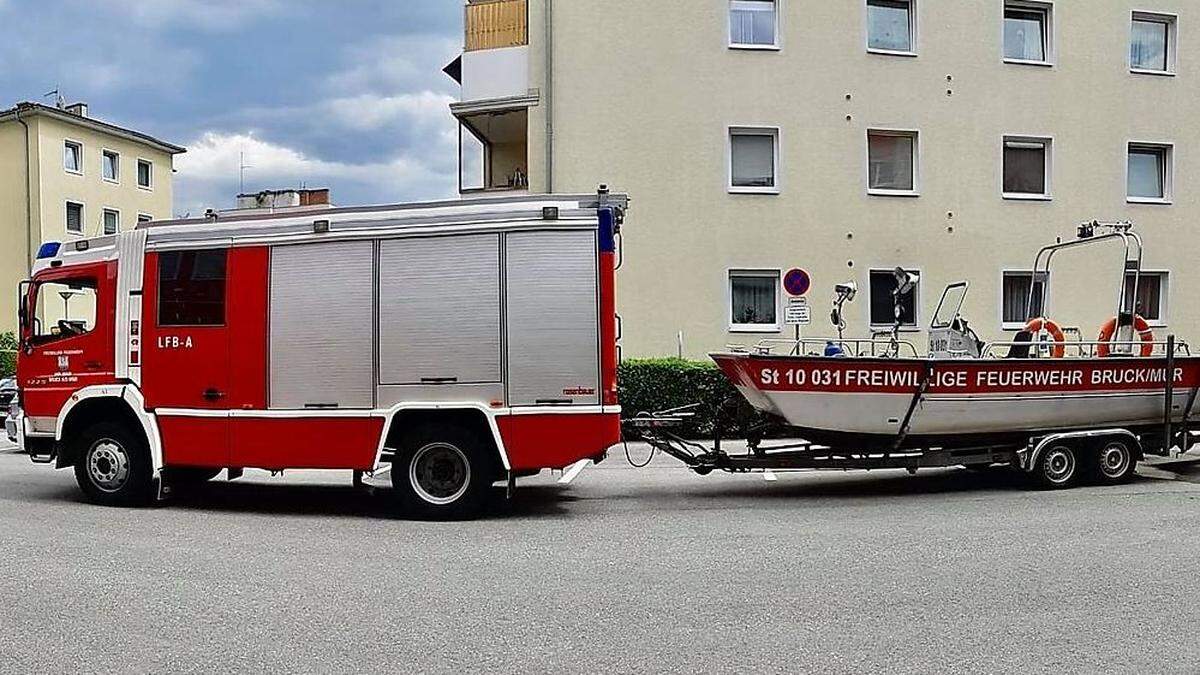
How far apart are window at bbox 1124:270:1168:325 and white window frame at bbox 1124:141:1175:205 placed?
1493 millimetres

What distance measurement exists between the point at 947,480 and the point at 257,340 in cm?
755

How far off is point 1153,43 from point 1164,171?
9.14ft

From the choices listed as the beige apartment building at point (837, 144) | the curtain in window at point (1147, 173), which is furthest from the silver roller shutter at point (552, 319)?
Answer: the curtain in window at point (1147, 173)

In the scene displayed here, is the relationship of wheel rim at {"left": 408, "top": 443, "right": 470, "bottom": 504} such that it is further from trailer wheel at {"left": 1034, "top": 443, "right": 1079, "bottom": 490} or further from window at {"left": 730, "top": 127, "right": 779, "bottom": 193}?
window at {"left": 730, "top": 127, "right": 779, "bottom": 193}

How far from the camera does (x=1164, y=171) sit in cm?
2316

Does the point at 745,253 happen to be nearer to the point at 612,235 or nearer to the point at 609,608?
the point at 612,235


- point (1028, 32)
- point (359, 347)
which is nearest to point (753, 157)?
point (1028, 32)

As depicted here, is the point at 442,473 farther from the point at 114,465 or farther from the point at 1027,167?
the point at 1027,167

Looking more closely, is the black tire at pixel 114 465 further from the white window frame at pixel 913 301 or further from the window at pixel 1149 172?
the window at pixel 1149 172

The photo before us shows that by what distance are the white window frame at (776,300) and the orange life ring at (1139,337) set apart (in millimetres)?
8157

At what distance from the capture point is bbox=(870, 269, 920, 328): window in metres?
21.9

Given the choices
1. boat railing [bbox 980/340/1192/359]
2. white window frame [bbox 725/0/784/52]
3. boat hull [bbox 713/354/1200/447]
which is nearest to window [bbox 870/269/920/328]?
white window frame [bbox 725/0/784/52]

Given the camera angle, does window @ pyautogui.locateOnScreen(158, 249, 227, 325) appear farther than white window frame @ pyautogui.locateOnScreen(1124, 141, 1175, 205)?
No

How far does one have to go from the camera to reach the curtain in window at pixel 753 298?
70.4 feet
